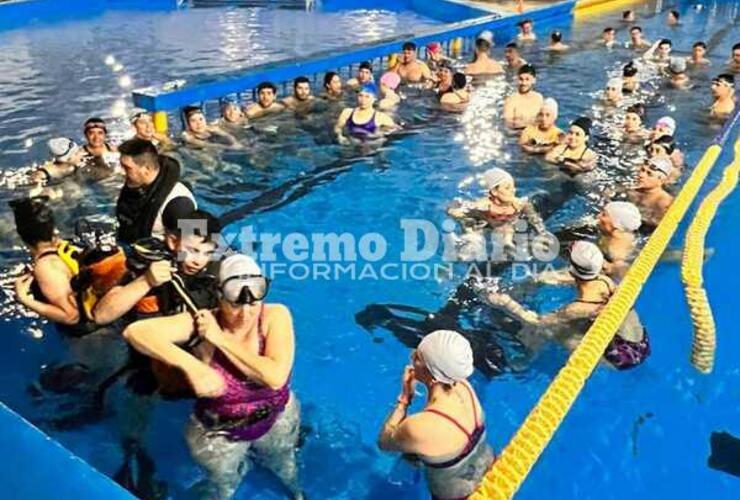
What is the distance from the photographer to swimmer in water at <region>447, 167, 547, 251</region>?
22.0 ft

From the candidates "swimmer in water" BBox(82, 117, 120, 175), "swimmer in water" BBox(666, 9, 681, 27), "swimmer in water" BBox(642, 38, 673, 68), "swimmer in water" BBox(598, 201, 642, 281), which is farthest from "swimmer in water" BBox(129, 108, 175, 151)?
"swimmer in water" BBox(666, 9, 681, 27)

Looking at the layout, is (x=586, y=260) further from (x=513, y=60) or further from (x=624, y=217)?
(x=513, y=60)

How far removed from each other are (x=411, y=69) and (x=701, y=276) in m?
7.76

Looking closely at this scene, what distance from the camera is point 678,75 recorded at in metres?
13.2

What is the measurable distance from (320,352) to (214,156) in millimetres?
4445

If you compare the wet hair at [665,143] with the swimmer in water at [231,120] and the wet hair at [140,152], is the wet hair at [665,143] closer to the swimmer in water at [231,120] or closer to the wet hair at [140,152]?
the swimmer in water at [231,120]

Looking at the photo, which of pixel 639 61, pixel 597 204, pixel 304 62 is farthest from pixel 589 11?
pixel 597 204

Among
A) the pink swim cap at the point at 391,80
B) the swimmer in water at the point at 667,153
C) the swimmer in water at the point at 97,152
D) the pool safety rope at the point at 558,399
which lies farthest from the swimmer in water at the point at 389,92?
the pool safety rope at the point at 558,399

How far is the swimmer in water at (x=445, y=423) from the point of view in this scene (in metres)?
3.13

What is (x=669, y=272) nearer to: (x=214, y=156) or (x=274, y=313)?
(x=274, y=313)

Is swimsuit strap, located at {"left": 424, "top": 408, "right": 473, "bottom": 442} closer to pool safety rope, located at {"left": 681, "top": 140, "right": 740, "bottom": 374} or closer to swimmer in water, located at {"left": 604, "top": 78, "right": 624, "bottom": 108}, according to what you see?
pool safety rope, located at {"left": 681, "top": 140, "right": 740, "bottom": 374}

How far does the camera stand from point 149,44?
54.5 ft

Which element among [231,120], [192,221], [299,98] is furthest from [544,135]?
[192,221]

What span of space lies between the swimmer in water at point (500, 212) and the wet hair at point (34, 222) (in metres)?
4.10
